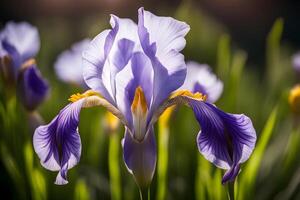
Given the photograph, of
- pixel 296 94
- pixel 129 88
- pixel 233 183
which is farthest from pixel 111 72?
pixel 296 94

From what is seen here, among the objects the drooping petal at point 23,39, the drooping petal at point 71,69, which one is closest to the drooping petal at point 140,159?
the drooping petal at point 23,39

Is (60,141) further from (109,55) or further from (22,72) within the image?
(22,72)

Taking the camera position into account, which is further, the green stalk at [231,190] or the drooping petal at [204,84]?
the drooping petal at [204,84]

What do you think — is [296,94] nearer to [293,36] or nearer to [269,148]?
[269,148]

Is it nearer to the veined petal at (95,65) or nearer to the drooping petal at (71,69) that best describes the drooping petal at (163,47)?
the veined petal at (95,65)

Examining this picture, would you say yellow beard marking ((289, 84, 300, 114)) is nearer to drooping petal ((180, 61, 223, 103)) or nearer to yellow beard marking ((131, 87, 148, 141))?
drooping petal ((180, 61, 223, 103))
